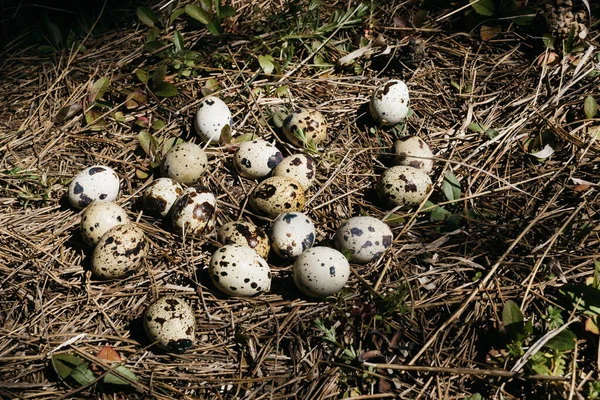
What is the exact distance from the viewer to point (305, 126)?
2.96 meters

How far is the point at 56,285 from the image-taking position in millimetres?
2500

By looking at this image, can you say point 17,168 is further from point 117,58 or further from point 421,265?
point 421,265

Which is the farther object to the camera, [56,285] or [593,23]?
[593,23]

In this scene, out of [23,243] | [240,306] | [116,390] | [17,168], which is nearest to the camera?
[116,390]

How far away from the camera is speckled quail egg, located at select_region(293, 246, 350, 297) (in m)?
2.32

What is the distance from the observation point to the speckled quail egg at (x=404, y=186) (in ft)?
8.92

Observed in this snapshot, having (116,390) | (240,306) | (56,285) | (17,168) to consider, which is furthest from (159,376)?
(17,168)

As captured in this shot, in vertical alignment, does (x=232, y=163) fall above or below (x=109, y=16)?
below

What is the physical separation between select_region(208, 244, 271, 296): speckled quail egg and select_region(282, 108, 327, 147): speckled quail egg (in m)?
0.85

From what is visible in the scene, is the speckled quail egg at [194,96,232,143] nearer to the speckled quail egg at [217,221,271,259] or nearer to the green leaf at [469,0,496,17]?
the speckled quail egg at [217,221,271,259]

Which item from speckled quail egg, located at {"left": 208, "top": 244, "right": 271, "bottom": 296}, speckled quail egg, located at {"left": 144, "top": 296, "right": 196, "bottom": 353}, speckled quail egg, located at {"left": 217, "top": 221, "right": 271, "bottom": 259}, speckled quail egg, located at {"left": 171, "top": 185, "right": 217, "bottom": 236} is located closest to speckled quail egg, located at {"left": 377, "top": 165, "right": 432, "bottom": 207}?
speckled quail egg, located at {"left": 217, "top": 221, "right": 271, "bottom": 259}

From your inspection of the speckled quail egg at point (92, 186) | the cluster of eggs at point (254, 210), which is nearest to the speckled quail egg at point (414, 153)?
the cluster of eggs at point (254, 210)

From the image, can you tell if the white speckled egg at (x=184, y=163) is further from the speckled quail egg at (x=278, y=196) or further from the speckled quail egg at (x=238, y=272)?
the speckled quail egg at (x=238, y=272)

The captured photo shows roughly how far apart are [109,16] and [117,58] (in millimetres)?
389
